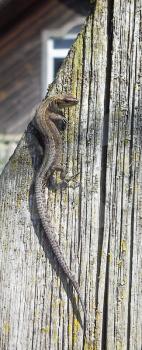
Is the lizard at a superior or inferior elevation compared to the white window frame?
inferior

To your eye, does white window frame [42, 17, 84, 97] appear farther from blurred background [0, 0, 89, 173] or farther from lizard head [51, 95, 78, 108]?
lizard head [51, 95, 78, 108]

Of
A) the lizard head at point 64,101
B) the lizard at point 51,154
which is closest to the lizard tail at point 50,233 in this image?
A: the lizard at point 51,154

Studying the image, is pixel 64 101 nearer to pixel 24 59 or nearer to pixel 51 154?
pixel 51 154

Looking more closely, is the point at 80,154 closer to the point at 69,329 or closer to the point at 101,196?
the point at 101,196

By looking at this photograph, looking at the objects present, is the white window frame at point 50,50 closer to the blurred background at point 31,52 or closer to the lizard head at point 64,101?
the blurred background at point 31,52

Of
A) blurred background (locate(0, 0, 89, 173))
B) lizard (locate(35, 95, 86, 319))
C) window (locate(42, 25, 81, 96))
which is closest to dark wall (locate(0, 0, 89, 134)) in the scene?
blurred background (locate(0, 0, 89, 173))

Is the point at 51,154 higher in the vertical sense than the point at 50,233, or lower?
higher

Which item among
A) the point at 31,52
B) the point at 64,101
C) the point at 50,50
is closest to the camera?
the point at 64,101

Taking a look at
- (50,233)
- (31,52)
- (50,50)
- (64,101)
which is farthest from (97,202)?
(31,52)
